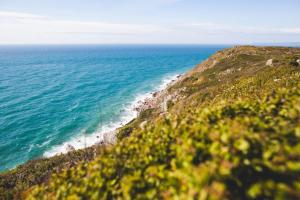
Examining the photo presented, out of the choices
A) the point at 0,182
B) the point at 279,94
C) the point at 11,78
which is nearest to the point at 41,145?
the point at 0,182

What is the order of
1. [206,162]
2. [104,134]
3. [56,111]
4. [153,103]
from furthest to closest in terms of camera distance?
[56,111] < [153,103] < [104,134] < [206,162]

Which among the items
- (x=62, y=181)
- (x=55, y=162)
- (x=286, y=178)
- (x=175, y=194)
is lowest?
(x=55, y=162)

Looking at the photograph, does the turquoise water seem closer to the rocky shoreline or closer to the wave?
the wave

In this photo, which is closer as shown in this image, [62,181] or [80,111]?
[62,181]

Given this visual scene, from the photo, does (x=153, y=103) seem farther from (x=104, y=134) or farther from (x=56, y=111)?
(x=56, y=111)

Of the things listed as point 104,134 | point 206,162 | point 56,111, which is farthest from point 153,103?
point 206,162

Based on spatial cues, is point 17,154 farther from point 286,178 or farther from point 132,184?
point 286,178

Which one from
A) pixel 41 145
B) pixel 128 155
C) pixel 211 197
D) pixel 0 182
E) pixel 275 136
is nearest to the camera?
pixel 211 197

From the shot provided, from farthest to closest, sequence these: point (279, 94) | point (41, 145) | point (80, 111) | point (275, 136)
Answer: point (80, 111) < point (41, 145) < point (279, 94) < point (275, 136)
